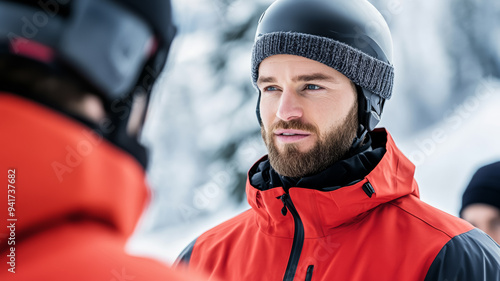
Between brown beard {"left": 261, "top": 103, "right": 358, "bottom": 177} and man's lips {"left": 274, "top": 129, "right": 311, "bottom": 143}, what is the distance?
1 centimetres

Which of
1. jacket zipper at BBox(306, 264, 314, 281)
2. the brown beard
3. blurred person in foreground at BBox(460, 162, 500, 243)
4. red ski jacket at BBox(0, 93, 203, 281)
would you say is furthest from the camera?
blurred person in foreground at BBox(460, 162, 500, 243)

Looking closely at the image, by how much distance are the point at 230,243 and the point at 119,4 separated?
3.99 feet

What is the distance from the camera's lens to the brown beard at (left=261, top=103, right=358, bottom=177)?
1.50 meters

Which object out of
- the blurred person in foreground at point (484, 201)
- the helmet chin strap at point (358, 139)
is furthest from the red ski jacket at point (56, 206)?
the blurred person in foreground at point (484, 201)

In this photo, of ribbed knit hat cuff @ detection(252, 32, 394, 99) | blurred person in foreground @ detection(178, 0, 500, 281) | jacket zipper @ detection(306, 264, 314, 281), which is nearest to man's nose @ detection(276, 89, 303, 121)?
blurred person in foreground @ detection(178, 0, 500, 281)

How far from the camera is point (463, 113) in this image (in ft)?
15.2

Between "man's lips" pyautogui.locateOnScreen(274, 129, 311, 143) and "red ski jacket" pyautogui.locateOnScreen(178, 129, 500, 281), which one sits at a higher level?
"man's lips" pyautogui.locateOnScreen(274, 129, 311, 143)

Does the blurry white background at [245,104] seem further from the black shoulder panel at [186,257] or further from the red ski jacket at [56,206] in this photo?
the red ski jacket at [56,206]

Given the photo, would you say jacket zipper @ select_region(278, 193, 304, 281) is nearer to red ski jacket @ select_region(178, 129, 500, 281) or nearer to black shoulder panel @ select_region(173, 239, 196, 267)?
red ski jacket @ select_region(178, 129, 500, 281)

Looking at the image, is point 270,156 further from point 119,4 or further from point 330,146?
point 119,4

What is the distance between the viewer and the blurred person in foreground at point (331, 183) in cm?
128

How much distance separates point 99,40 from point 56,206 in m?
0.18

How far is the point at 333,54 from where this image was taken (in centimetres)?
152

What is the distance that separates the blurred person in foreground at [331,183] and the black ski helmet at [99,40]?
3.04 feet
